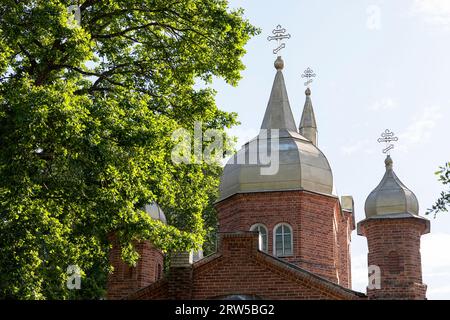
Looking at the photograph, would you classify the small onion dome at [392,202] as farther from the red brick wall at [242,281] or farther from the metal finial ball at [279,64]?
the red brick wall at [242,281]

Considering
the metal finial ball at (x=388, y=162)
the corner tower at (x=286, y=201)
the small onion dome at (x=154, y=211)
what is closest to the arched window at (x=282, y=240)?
the corner tower at (x=286, y=201)

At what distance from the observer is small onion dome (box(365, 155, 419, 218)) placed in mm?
24188

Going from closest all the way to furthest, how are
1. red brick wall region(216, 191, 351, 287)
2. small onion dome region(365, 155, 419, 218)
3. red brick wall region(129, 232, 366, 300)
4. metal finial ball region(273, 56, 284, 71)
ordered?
red brick wall region(129, 232, 366, 300) < red brick wall region(216, 191, 351, 287) < small onion dome region(365, 155, 419, 218) < metal finial ball region(273, 56, 284, 71)

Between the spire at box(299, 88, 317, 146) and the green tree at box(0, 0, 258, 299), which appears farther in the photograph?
the spire at box(299, 88, 317, 146)

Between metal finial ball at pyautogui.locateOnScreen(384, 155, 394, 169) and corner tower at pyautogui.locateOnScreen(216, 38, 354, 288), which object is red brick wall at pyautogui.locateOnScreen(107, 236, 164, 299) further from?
metal finial ball at pyautogui.locateOnScreen(384, 155, 394, 169)

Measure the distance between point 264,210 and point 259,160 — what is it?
1.71m

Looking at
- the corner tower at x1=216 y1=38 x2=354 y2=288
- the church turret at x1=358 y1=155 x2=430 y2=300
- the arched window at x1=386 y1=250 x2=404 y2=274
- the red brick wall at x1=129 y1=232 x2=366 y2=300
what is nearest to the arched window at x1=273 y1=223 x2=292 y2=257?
the corner tower at x1=216 y1=38 x2=354 y2=288

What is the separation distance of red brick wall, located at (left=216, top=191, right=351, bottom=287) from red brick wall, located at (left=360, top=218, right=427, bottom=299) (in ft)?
4.20

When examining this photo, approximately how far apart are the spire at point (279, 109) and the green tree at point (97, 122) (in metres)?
8.90

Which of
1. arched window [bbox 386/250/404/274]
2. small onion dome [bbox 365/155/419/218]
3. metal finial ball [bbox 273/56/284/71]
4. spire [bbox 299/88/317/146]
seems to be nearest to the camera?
arched window [bbox 386/250/404/274]

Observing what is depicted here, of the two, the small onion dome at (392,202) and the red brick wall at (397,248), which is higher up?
the small onion dome at (392,202)

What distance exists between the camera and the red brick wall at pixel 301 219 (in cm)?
2302

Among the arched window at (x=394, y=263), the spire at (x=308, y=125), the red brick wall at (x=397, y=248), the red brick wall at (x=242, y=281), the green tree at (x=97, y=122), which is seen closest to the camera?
the green tree at (x=97, y=122)

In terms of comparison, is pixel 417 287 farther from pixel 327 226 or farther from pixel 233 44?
pixel 233 44
